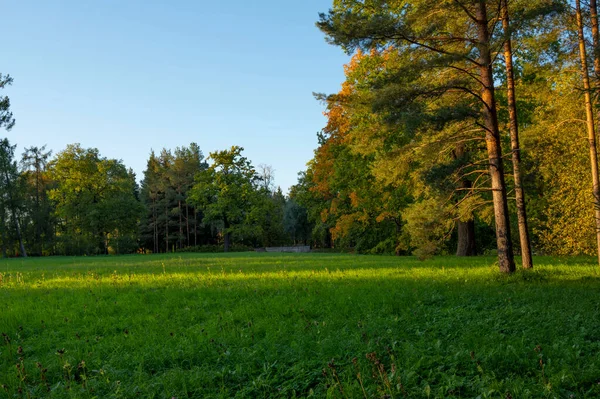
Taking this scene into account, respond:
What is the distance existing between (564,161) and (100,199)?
50804 millimetres

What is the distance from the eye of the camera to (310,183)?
4250cm

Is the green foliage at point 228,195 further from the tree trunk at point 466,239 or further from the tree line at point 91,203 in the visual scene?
the tree trunk at point 466,239

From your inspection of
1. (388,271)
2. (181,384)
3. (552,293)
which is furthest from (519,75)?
(181,384)

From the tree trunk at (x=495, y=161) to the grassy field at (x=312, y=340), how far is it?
790 mm

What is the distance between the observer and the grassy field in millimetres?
4535

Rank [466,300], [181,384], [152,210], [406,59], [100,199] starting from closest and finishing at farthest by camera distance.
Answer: [181,384]
[466,300]
[406,59]
[100,199]
[152,210]

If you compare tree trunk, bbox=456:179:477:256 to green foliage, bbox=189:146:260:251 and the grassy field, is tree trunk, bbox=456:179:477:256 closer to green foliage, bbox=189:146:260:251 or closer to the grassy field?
the grassy field

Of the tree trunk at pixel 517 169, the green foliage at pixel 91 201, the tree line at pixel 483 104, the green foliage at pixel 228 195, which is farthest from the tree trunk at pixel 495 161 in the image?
the green foliage at pixel 91 201

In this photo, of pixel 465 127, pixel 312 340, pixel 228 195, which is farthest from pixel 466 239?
pixel 228 195

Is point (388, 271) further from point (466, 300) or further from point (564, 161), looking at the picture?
point (564, 161)

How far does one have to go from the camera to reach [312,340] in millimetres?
6004

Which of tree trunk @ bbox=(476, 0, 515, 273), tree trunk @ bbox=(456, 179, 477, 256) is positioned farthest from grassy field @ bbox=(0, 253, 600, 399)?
tree trunk @ bbox=(456, 179, 477, 256)

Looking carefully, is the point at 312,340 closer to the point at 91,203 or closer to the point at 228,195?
the point at 228,195

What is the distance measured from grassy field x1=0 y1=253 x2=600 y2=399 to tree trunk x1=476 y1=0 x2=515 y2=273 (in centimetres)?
79
